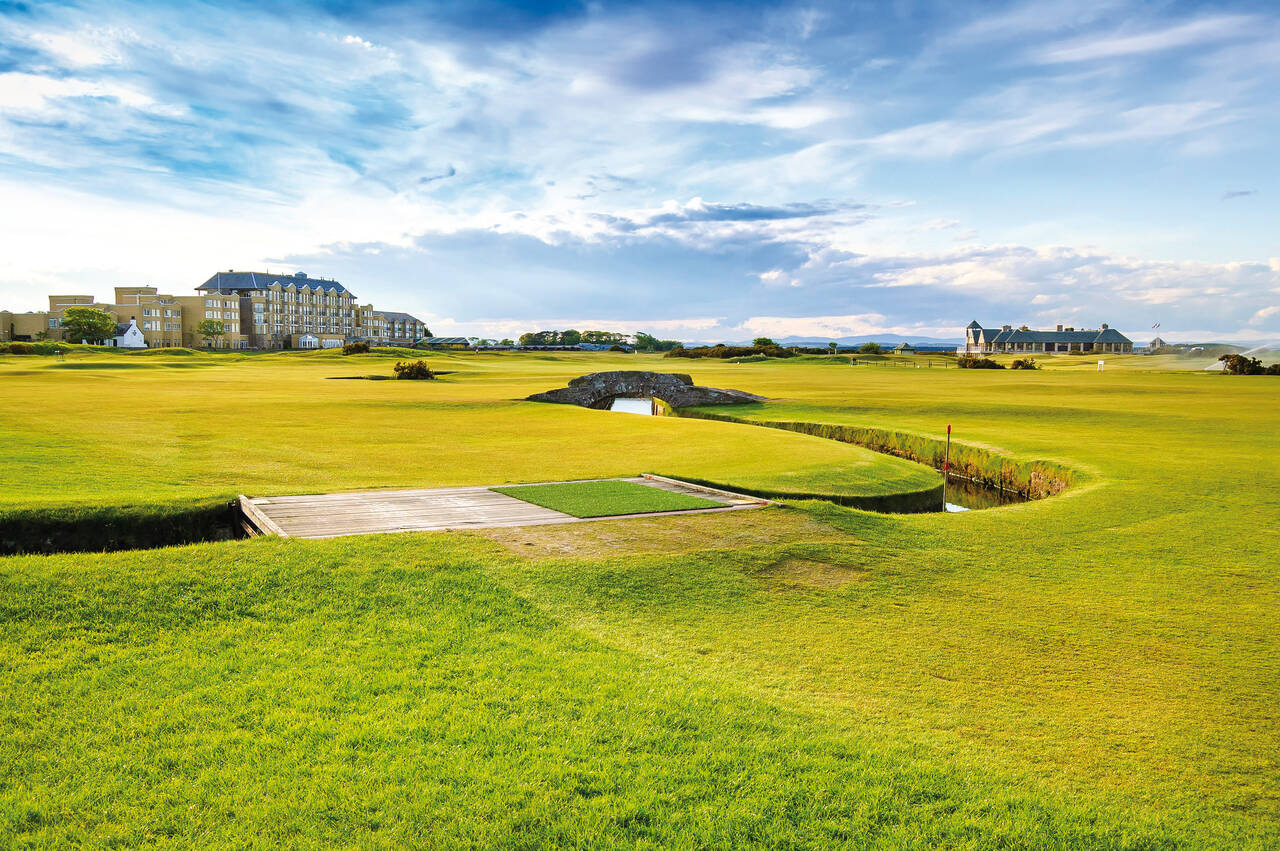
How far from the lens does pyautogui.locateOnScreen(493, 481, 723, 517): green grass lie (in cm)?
1475

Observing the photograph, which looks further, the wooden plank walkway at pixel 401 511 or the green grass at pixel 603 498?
the green grass at pixel 603 498

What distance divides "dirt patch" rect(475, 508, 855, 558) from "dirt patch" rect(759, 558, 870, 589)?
0.90m

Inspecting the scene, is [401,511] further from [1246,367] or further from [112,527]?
[1246,367]

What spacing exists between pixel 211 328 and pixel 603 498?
448 feet

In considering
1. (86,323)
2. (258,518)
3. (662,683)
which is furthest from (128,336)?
(662,683)

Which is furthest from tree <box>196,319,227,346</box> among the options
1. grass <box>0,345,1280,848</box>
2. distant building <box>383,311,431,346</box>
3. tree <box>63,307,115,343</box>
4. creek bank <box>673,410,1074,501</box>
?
grass <box>0,345,1280,848</box>

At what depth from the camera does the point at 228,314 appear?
465 feet

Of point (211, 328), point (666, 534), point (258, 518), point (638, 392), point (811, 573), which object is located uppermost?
point (211, 328)

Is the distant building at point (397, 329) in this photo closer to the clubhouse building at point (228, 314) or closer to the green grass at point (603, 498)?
the clubhouse building at point (228, 314)

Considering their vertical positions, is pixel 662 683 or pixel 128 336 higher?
pixel 128 336

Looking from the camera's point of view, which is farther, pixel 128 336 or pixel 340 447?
pixel 128 336

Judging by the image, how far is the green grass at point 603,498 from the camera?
581 inches

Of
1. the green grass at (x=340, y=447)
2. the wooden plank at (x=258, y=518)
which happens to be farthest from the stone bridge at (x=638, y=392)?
→ the wooden plank at (x=258, y=518)

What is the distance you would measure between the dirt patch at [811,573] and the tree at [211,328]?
462 feet
